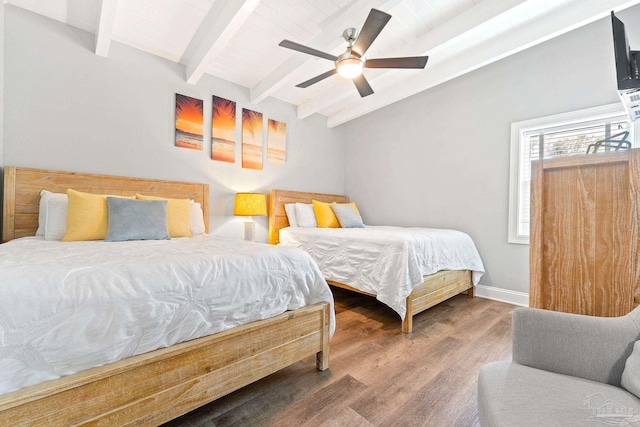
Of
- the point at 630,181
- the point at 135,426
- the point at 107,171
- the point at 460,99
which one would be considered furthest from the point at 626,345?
the point at 107,171

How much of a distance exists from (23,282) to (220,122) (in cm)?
291

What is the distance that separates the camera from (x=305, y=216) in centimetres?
393

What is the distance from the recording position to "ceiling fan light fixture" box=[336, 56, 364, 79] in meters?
2.27

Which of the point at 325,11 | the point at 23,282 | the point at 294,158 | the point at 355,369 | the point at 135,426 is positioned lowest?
the point at 355,369

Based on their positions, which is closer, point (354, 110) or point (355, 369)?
point (355, 369)

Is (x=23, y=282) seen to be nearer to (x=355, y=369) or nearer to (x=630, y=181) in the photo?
(x=355, y=369)

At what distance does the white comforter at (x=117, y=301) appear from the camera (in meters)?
0.88

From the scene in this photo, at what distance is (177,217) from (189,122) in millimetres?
1326

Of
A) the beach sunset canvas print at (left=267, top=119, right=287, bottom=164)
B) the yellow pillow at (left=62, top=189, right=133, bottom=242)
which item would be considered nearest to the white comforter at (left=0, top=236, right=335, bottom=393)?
the yellow pillow at (left=62, top=189, right=133, bottom=242)

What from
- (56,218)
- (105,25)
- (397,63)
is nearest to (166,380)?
(56,218)

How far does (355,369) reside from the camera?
1749 millimetres

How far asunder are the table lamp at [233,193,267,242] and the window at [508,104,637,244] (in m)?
2.92

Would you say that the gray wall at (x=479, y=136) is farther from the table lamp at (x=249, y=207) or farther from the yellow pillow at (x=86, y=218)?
the yellow pillow at (x=86, y=218)

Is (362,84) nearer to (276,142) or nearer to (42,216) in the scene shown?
(276,142)
